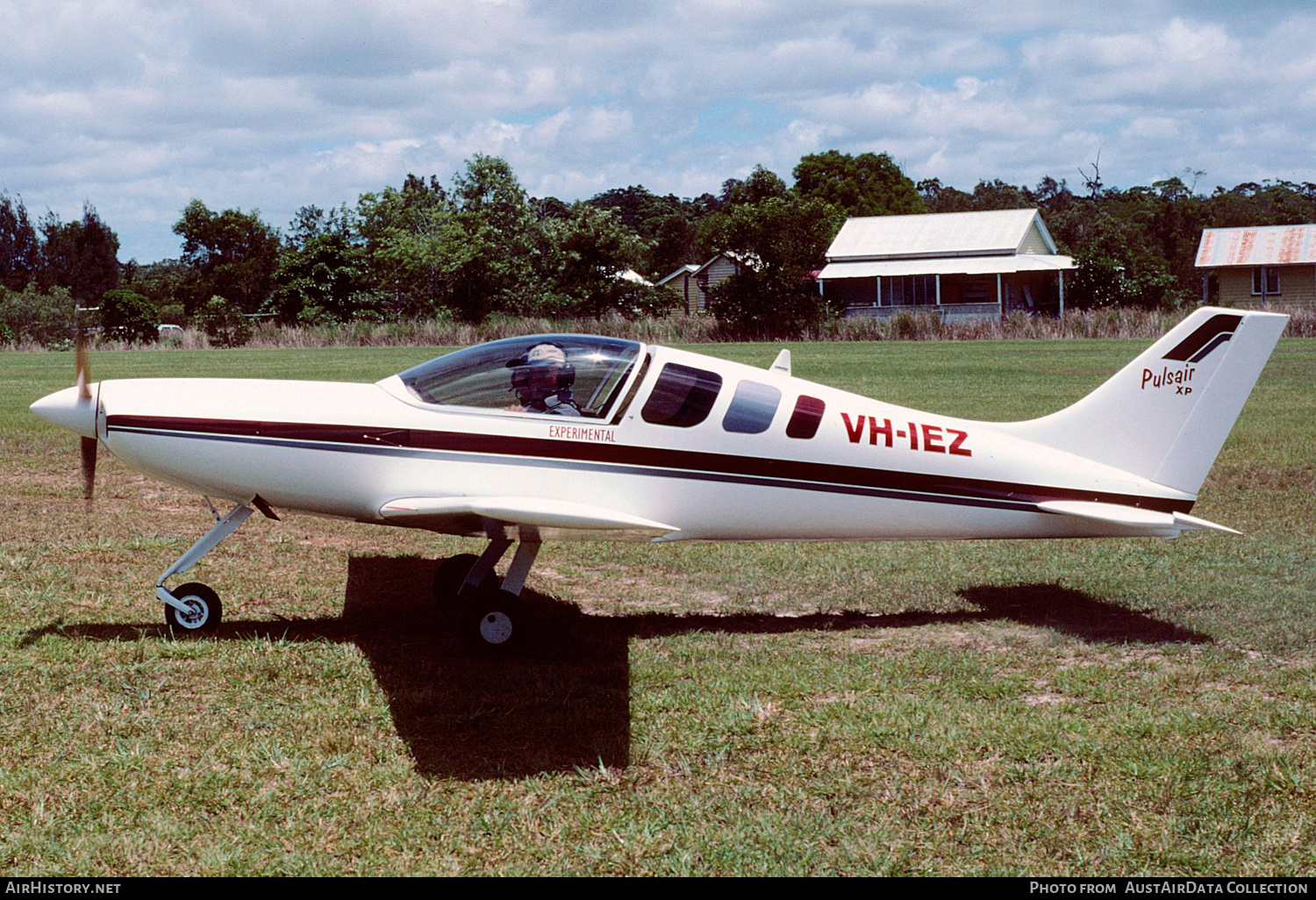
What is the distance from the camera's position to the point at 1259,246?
61.1 metres

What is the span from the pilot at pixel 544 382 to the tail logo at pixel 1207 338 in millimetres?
4276

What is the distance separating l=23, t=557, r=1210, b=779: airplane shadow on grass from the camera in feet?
19.3

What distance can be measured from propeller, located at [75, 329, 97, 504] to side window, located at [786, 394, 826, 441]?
14.4 feet

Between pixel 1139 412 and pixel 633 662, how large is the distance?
158 inches

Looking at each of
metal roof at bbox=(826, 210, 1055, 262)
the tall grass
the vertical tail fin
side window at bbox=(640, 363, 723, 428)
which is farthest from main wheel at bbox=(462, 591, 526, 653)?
metal roof at bbox=(826, 210, 1055, 262)

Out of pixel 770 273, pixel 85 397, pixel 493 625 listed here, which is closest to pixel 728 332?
pixel 770 273

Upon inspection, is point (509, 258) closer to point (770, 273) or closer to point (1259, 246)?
point (770, 273)

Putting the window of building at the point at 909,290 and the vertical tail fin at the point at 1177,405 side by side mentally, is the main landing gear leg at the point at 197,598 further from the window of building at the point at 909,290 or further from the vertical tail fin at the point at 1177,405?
the window of building at the point at 909,290

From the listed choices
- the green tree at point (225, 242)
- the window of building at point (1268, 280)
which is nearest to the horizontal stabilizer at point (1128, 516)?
the window of building at point (1268, 280)

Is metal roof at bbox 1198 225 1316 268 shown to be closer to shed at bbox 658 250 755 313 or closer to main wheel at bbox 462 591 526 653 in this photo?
shed at bbox 658 250 755 313

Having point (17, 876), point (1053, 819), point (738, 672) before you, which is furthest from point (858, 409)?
point (17, 876)

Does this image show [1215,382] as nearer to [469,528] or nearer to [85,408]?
[469,528]

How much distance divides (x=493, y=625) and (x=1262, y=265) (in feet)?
206

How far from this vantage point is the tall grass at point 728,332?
42.5 m
